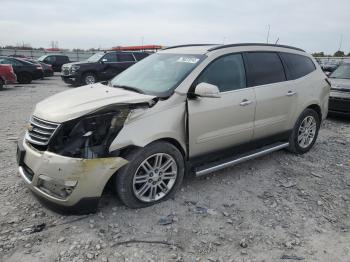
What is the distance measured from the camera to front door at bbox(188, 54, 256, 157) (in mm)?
3807

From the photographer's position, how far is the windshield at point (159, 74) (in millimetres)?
3844

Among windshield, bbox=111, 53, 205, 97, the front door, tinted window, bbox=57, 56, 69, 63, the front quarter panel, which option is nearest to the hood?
the front door

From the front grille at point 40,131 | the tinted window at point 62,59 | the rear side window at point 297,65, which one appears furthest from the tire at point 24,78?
the rear side window at point 297,65

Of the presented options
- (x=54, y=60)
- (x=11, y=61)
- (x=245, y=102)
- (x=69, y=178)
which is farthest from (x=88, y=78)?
(x=69, y=178)

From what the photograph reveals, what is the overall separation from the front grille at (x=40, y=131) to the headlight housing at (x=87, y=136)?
96 millimetres

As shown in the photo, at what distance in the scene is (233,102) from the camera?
410 centimetres

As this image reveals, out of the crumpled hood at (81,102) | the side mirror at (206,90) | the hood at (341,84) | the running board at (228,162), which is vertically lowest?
the running board at (228,162)

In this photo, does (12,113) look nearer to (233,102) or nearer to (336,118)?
(233,102)

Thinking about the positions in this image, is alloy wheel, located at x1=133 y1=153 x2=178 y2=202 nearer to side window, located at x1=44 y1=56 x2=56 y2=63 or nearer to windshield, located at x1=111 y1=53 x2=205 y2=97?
windshield, located at x1=111 y1=53 x2=205 y2=97

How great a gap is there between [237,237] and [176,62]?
2.29m

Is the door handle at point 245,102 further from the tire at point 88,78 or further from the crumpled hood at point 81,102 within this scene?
the tire at point 88,78

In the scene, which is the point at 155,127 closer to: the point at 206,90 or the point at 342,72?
the point at 206,90

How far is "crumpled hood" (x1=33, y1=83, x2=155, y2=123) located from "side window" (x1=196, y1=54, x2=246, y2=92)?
833mm

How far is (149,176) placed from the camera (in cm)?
356
